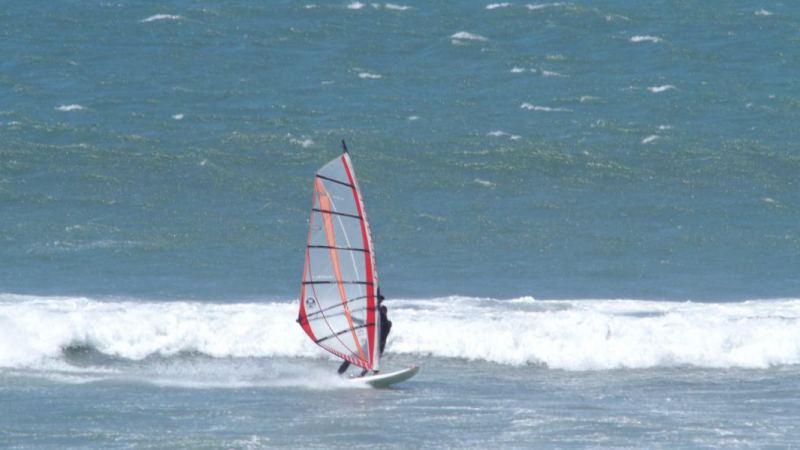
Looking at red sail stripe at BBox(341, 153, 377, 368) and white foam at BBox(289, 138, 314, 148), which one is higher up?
white foam at BBox(289, 138, 314, 148)

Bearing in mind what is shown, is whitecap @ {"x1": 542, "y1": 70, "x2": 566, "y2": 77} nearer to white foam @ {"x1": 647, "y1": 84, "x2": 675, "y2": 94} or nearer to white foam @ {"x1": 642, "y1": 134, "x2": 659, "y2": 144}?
white foam @ {"x1": 647, "y1": 84, "x2": 675, "y2": 94}

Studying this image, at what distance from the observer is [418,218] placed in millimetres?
30984

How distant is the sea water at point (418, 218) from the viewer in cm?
1934

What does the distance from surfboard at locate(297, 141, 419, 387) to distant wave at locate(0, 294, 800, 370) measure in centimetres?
309

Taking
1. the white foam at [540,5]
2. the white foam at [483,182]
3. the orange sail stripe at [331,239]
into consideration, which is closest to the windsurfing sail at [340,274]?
the orange sail stripe at [331,239]

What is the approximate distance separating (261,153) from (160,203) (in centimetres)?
323

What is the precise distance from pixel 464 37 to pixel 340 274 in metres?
21.2

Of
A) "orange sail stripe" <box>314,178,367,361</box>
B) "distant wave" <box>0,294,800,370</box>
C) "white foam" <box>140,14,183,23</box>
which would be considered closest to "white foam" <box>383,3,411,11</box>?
"white foam" <box>140,14,183,23</box>

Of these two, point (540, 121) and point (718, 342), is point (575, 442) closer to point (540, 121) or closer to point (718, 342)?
point (718, 342)

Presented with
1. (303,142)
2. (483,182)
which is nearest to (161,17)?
(303,142)

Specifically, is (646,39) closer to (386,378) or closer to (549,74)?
(549,74)

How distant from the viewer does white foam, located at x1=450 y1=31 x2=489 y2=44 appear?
40.1 m

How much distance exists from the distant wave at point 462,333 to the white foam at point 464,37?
15.8 meters

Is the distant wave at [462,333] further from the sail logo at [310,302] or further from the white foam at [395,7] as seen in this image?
the white foam at [395,7]
